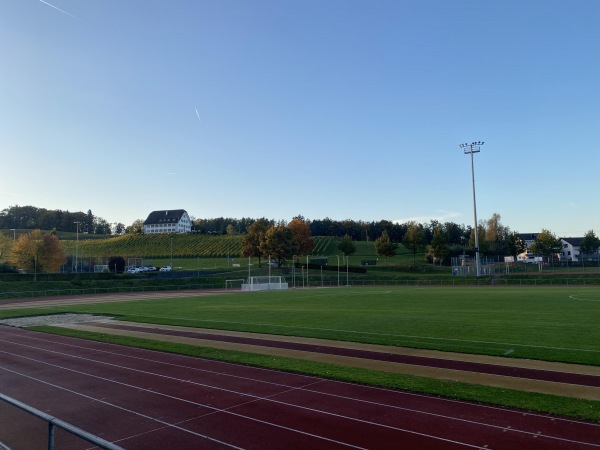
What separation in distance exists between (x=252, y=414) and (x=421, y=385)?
3.90 meters

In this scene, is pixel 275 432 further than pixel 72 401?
No

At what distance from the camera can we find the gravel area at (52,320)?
25375 mm

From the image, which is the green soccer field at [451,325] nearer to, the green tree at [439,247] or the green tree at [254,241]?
Answer: the green tree at [439,247]

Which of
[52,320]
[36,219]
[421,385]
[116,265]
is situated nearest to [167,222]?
[36,219]

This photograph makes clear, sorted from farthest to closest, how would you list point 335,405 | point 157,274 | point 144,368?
point 157,274
point 144,368
point 335,405

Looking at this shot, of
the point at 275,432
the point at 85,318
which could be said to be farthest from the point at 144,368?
the point at 85,318

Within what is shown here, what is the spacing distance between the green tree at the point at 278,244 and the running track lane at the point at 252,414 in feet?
251

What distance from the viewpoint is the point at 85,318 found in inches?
1077

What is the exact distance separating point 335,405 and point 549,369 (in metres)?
6.05

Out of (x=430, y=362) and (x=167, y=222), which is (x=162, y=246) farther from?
(x=430, y=362)

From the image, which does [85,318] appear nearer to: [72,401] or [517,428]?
[72,401]

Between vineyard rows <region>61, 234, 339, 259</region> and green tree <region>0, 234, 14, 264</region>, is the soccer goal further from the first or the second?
vineyard rows <region>61, 234, 339, 259</region>

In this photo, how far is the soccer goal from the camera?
197 ft

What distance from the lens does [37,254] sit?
216 feet
